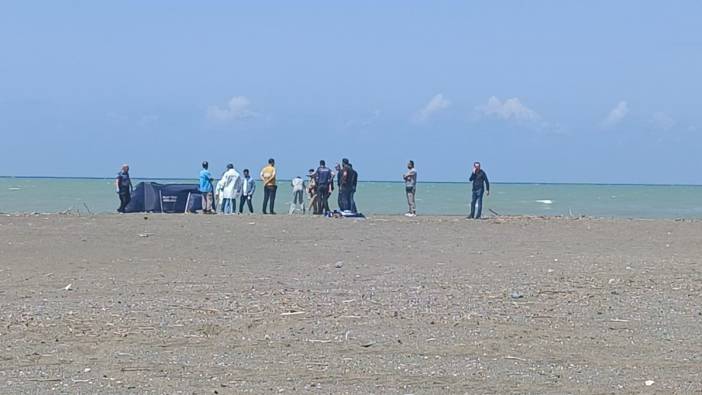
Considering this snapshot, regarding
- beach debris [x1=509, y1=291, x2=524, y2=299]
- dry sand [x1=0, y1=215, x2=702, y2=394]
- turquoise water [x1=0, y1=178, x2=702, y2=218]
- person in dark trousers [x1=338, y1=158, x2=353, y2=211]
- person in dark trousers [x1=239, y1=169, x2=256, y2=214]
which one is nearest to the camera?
dry sand [x1=0, y1=215, x2=702, y2=394]

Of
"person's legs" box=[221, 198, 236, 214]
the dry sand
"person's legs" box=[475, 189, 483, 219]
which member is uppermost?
"person's legs" box=[475, 189, 483, 219]

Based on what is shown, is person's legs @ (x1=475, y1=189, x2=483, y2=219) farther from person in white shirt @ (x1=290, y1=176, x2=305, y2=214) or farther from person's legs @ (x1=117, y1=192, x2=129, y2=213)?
person's legs @ (x1=117, y1=192, x2=129, y2=213)

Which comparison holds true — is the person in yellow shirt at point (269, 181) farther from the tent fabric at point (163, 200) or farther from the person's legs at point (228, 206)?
the tent fabric at point (163, 200)

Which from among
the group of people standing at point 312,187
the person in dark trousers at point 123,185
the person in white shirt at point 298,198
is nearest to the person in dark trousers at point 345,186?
the group of people standing at point 312,187

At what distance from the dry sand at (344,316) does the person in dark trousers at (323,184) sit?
321 inches

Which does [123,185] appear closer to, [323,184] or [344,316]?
[323,184]

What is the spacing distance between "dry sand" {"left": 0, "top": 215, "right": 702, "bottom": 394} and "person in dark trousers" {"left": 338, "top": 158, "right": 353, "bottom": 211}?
7.37 metres

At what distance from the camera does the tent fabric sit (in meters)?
30.3

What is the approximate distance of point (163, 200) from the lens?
30.3 metres

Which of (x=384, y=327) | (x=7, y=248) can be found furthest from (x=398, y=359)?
(x=7, y=248)

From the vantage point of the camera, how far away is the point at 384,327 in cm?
1074

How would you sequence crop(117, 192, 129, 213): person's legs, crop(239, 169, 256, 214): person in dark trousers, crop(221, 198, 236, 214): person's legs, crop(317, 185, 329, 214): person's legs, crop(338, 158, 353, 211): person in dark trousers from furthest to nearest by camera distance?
crop(239, 169, 256, 214): person in dark trousers
crop(221, 198, 236, 214): person's legs
crop(117, 192, 129, 213): person's legs
crop(317, 185, 329, 214): person's legs
crop(338, 158, 353, 211): person in dark trousers

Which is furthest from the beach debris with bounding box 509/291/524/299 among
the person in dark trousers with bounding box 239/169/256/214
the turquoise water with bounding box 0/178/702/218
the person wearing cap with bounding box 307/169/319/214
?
the turquoise water with bounding box 0/178/702/218

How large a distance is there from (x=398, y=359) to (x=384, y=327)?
150 cm
